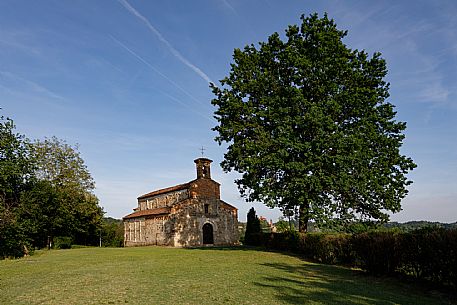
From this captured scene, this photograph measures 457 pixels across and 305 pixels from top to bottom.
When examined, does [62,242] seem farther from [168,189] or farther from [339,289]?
[339,289]

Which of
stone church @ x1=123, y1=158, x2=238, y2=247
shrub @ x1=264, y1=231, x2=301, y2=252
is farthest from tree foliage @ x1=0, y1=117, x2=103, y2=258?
shrub @ x1=264, y1=231, x2=301, y2=252

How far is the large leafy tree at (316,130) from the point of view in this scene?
18.7m

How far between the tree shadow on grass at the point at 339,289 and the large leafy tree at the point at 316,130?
656 centimetres

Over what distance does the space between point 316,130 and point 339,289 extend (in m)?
11.0

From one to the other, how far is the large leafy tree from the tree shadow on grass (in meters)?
6.56

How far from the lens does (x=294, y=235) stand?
850 inches

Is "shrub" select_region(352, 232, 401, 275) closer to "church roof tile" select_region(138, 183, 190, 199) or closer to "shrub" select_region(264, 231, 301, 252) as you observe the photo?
"shrub" select_region(264, 231, 301, 252)

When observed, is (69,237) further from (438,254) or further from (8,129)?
(438,254)

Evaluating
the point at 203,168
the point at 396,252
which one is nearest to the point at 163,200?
the point at 203,168

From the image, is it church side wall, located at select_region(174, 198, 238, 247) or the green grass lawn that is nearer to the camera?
the green grass lawn

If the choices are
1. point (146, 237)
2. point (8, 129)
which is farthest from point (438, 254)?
point (146, 237)

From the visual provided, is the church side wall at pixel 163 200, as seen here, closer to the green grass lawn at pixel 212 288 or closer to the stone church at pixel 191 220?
the stone church at pixel 191 220

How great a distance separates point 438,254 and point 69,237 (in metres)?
36.9

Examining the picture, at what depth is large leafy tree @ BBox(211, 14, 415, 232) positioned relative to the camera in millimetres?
18703
